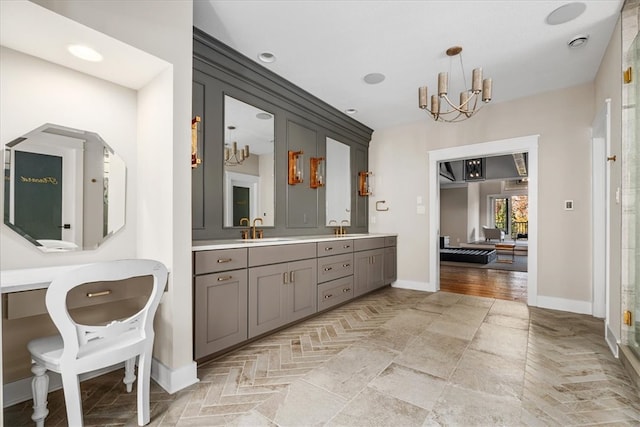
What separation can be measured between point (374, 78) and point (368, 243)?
218 centimetres

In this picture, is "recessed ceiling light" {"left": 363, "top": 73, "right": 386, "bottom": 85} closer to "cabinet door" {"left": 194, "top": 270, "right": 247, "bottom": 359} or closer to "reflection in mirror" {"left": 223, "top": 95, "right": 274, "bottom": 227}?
"reflection in mirror" {"left": 223, "top": 95, "right": 274, "bottom": 227}

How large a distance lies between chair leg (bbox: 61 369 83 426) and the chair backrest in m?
0.09

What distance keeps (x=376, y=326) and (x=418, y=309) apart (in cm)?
87

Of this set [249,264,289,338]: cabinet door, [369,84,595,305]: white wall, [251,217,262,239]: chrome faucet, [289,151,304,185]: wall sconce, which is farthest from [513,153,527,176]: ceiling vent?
[249,264,289,338]: cabinet door

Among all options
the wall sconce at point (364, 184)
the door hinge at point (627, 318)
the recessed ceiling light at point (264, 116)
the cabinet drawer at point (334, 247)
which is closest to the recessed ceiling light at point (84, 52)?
the recessed ceiling light at point (264, 116)

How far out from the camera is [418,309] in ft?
12.1

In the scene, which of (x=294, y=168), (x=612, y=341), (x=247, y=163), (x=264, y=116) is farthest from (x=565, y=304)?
(x=264, y=116)

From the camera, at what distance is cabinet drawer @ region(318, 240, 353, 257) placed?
11.1ft

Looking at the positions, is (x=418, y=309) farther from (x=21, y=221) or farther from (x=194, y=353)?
(x=21, y=221)

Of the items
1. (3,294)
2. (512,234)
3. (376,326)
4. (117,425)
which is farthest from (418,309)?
(512,234)

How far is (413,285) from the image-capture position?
481cm

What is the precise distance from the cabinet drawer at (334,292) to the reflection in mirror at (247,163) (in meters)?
1.00

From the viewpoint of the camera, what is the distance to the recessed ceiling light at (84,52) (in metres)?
1.79

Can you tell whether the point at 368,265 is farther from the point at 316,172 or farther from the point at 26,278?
the point at 26,278
